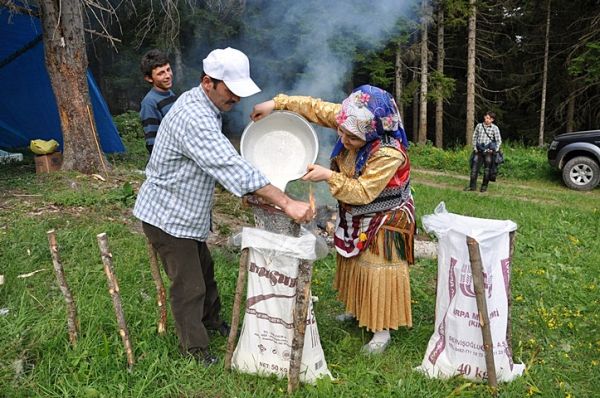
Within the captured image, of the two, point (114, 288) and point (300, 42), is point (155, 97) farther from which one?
point (300, 42)

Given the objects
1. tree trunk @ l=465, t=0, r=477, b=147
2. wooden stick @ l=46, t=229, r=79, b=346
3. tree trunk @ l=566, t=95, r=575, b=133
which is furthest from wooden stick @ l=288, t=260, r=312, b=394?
tree trunk @ l=566, t=95, r=575, b=133

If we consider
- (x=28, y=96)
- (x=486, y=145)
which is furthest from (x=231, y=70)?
(x=28, y=96)

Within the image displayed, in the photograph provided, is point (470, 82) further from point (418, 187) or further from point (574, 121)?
point (418, 187)

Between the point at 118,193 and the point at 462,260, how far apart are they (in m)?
4.33

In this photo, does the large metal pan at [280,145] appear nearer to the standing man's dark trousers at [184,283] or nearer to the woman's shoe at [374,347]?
the standing man's dark trousers at [184,283]

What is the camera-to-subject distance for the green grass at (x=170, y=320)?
2.52 meters

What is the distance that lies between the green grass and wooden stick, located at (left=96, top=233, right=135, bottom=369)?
10 cm

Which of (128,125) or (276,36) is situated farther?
(128,125)

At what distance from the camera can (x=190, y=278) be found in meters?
2.60

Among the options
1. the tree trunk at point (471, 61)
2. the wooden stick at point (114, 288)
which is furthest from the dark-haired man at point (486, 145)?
the wooden stick at point (114, 288)

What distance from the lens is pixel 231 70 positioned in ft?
7.55

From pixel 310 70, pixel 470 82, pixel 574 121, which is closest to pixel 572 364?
pixel 310 70

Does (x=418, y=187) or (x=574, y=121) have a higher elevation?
(x=574, y=121)

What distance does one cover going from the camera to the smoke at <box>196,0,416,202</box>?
36.5ft
